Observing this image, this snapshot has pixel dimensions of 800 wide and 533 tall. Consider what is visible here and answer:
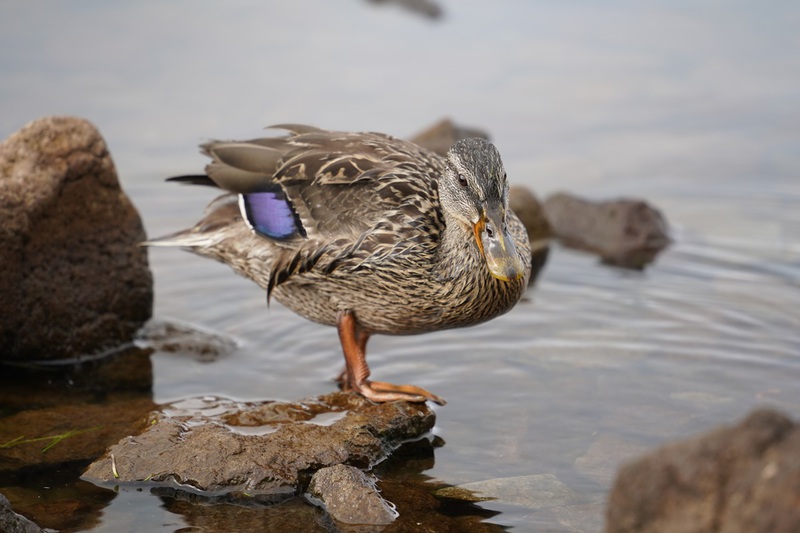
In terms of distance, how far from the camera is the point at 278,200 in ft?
19.2

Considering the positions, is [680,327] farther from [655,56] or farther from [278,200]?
[655,56]

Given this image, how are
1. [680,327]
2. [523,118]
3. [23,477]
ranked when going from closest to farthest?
1. [23,477]
2. [680,327]
3. [523,118]

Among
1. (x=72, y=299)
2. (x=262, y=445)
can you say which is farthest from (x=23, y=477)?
(x=72, y=299)

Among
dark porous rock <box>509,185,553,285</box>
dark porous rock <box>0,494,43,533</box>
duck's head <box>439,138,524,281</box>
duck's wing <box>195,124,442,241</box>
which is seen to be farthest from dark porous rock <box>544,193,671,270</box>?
dark porous rock <box>0,494,43,533</box>

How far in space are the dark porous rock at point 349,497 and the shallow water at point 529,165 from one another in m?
0.52

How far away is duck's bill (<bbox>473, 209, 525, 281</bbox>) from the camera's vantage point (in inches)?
197

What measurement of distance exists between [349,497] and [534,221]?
4599mm

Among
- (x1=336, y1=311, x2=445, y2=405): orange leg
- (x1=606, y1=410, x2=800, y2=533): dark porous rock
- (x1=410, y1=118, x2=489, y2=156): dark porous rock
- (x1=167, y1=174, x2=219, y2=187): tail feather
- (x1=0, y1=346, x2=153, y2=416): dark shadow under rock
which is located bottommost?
(x1=0, y1=346, x2=153, y2=416): dark shadow under rock

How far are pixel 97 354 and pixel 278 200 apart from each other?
1727mm

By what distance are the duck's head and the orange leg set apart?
909 millimetres

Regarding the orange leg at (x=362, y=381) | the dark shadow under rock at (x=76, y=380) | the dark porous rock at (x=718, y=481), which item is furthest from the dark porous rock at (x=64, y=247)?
the dark porous rock at (x=718, y=481)

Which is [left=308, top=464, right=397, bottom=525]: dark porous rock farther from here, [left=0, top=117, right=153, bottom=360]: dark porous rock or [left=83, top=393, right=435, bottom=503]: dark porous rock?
[left=0, top=117, right=153, bottom=360]: dark porous rock

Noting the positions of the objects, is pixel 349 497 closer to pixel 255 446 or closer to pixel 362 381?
pixel 255 446

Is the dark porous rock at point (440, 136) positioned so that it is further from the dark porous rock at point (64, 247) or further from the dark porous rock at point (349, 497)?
the dark porous rock at point (349, 497)
